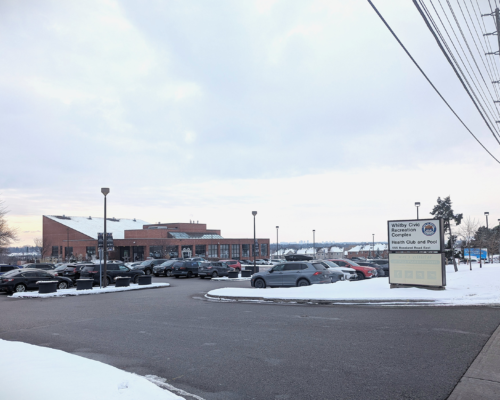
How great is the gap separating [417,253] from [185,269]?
23.7 metres

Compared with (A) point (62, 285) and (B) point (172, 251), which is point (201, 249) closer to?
(B) point (172, 251)

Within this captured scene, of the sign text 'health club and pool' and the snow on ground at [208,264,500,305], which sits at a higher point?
the sign text 'health club and pool'

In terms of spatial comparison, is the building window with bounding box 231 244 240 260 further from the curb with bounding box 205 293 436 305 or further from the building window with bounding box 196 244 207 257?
the curb with bounding box 205 293 436 305

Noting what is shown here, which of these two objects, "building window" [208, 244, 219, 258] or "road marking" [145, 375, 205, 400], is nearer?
"road marking" [145, 375, 205, 400]

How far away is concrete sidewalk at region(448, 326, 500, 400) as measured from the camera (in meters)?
5.41

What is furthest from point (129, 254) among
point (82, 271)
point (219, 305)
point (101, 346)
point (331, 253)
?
point (331, 253)

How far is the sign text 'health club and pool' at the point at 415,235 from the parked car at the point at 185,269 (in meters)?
22.3

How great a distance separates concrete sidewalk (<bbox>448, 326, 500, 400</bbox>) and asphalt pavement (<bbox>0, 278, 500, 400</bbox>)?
0.50ft

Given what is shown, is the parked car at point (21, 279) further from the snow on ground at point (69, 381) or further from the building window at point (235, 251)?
the building window at point (235, 251)

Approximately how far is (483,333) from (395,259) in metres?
9.35

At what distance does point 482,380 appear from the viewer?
A: 5961mm

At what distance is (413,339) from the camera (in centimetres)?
873

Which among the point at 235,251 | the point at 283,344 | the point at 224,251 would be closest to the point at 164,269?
the point at 283,344

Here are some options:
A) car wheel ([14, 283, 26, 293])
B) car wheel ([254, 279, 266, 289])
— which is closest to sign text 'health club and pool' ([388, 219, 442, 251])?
car wheel ([254, 279, 266, 289])
